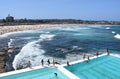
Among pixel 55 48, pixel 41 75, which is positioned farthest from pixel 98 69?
pixel 55 48

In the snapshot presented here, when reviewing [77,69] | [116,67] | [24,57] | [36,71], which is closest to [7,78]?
[36,71]

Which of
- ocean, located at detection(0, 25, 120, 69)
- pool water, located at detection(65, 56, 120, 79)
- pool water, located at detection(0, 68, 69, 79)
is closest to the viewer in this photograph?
pool water, located at detection(0, 68, 69, 79)

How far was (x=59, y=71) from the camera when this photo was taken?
16438 millimetres

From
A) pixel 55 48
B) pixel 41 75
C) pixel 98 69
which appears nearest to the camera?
pixel 41 75

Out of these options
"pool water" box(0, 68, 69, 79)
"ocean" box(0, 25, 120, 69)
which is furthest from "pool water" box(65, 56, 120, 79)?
"ocean" box(0, 25, 120, 69)

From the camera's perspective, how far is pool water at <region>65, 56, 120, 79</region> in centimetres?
1656

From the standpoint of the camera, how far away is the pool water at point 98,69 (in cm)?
1656

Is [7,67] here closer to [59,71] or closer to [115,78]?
[59,71]

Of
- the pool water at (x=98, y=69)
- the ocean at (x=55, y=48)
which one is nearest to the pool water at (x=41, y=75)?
the pool water at (x=98, y=69)

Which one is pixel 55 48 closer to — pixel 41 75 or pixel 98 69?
pixel 98 69

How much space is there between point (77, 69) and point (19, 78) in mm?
5815

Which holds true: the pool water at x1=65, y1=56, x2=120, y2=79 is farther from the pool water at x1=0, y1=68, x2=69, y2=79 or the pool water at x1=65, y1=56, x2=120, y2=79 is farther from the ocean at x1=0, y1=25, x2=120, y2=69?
the ocean at x1=0, y1=25, x2=120, y2=69

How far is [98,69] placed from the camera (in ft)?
59.3

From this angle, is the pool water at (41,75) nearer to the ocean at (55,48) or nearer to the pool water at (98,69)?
the pool water at (98,69)
